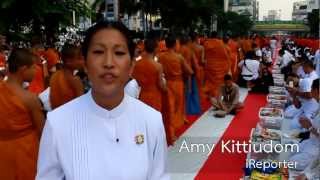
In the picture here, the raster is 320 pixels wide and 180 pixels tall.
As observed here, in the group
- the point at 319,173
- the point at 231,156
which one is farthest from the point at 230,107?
the point at 319,173

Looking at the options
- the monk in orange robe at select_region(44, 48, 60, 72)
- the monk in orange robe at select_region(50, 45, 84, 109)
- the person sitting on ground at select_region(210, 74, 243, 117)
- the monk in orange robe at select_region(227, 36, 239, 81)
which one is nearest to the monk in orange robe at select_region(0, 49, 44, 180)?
the monk in orange robe at select_region(50, 45, 84, 109)

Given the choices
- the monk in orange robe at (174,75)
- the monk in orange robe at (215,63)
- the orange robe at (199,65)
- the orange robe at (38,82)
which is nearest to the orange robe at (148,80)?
the monk in orange robe at (174,75)

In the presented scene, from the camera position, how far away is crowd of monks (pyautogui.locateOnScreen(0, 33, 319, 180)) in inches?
140

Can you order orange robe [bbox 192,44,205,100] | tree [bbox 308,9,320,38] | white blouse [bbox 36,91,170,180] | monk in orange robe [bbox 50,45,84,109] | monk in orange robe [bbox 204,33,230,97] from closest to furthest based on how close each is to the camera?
white blouse [bbox 36,91,170,180] < monk in orange robe [bbox 50,45,84,109] < orange robe [bbox 192,44,205,100] < monk in orange robe [bbox 204,33,230,97] < tree [bbox 308,9,320,38]

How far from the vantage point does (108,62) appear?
1460 mm

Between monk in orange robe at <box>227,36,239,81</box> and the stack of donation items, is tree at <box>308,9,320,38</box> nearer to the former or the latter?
monk in orange robe at <box>227,36,239,81</box>

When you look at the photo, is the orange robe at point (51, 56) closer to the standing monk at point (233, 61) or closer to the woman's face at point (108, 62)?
the standing monk at point (233, 61)

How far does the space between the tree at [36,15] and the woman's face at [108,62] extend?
431 cm

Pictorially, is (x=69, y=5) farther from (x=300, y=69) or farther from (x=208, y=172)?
(x=300, y=69)

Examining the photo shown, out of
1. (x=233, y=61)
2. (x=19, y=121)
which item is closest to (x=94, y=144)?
(x=19, y=121)

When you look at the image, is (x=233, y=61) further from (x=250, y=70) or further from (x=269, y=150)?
(x=269, y=150)

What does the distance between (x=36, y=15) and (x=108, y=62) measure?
16.0ft

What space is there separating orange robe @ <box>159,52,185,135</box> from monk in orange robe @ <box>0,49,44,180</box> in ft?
11.7

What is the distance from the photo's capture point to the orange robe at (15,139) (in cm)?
347
